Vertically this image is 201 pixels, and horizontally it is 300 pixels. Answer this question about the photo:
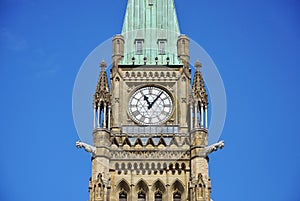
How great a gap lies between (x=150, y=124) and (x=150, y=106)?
1574 millimetres

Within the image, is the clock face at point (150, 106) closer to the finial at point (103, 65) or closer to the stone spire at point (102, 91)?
the stone spire at point (102, 91)

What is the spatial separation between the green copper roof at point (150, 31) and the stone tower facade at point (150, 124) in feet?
0.25

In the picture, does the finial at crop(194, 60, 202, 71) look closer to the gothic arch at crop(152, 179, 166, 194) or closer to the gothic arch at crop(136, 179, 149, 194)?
the gothic arch at crop(152, 179, 166, 194)

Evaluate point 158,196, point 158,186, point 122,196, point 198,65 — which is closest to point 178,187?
point 158,186

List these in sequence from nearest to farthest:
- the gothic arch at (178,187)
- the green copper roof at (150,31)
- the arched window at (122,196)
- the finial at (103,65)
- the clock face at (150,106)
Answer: the arched window at (122,196) → the gothic arch at (178,187) → the clock face at (150,106) → the finial at (103,65) → the green copper roof at (150,31)

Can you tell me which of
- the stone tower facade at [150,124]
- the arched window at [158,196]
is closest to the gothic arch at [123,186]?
the stone tower facade at [150,124]

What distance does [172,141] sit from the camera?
76125mm

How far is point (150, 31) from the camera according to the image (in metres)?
83.6

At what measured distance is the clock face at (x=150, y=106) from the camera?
77.9m

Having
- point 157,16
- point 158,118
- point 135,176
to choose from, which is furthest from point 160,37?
point 135,176

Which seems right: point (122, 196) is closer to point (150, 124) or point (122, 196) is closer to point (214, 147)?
point (150, 124)

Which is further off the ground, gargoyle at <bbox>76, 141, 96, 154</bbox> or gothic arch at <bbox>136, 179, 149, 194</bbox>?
gargoyle at <bbox>76, 141, 96, 154</bbox>

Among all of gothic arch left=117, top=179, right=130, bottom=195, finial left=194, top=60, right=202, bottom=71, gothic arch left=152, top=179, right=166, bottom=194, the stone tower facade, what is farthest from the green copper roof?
gothic arch left=117, top=179, right=130, bottom=195

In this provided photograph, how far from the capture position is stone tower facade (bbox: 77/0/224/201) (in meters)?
74.2
